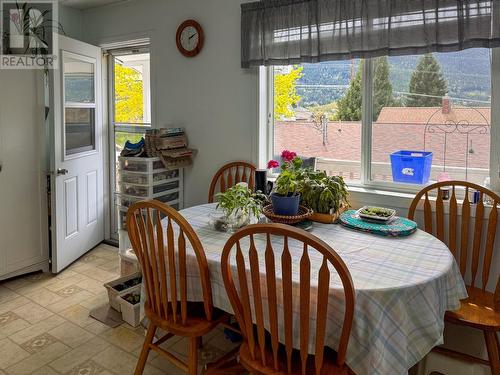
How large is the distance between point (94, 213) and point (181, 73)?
1.60 meters

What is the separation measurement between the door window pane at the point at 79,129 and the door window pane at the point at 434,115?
252 centimetres

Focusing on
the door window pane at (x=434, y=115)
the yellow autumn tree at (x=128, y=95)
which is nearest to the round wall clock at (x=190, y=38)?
the yellow autumn tree at (x=128, y=95)

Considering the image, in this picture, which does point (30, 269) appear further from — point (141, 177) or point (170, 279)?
point (170, 279)

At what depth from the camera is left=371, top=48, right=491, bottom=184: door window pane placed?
2.42 metres

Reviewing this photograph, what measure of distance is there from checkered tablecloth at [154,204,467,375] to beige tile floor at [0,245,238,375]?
828 mm

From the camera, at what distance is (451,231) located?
2266 millimetres

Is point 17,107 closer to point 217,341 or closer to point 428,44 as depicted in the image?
point 217,341

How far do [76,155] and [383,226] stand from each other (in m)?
2.73

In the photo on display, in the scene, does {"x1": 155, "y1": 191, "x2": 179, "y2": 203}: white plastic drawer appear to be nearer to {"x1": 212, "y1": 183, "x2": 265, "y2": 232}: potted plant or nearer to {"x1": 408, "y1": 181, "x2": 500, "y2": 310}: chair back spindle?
{"x1": 212, "y1": 183, "x2": 265, "y2": 232}: potted plant

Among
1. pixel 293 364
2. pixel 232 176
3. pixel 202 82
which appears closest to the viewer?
pixel 293 364

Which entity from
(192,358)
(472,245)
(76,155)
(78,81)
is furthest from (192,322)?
(78,81)

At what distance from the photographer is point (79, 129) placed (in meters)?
3.73

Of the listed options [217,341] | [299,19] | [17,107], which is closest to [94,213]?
[17,107]

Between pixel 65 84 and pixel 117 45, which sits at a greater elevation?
pixel 117 45
